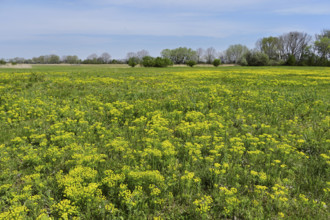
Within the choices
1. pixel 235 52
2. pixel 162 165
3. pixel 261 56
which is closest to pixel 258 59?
pixel 261 56

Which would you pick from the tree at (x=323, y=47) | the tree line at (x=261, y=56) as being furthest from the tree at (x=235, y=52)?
the tree at (x=323, y=47)

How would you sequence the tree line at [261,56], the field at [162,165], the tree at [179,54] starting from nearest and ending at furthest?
the field at [162,165] < the tree line at [261,56] < the tree at [179,54]

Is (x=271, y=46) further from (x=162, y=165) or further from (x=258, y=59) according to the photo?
→ (x=162, y=165)

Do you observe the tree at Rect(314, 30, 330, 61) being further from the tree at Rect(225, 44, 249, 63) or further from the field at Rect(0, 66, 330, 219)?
the field at Rect(0, 66, 330, 219)

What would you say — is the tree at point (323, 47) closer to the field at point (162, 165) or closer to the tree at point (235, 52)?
the tree at point (235, 52)

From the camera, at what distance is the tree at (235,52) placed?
12162 cm

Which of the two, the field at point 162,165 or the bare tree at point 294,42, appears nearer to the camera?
the field at point 162,165

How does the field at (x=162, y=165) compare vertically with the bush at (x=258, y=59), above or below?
below

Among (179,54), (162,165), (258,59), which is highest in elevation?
(179,54)

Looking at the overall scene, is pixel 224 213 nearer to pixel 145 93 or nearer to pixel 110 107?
pixel 110 107

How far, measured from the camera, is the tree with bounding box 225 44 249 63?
122 meters

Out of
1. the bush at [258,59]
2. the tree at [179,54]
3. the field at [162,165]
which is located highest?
the tree at [179,54]

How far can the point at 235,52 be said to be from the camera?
12550 centimetres

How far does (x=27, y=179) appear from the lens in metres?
4.15
